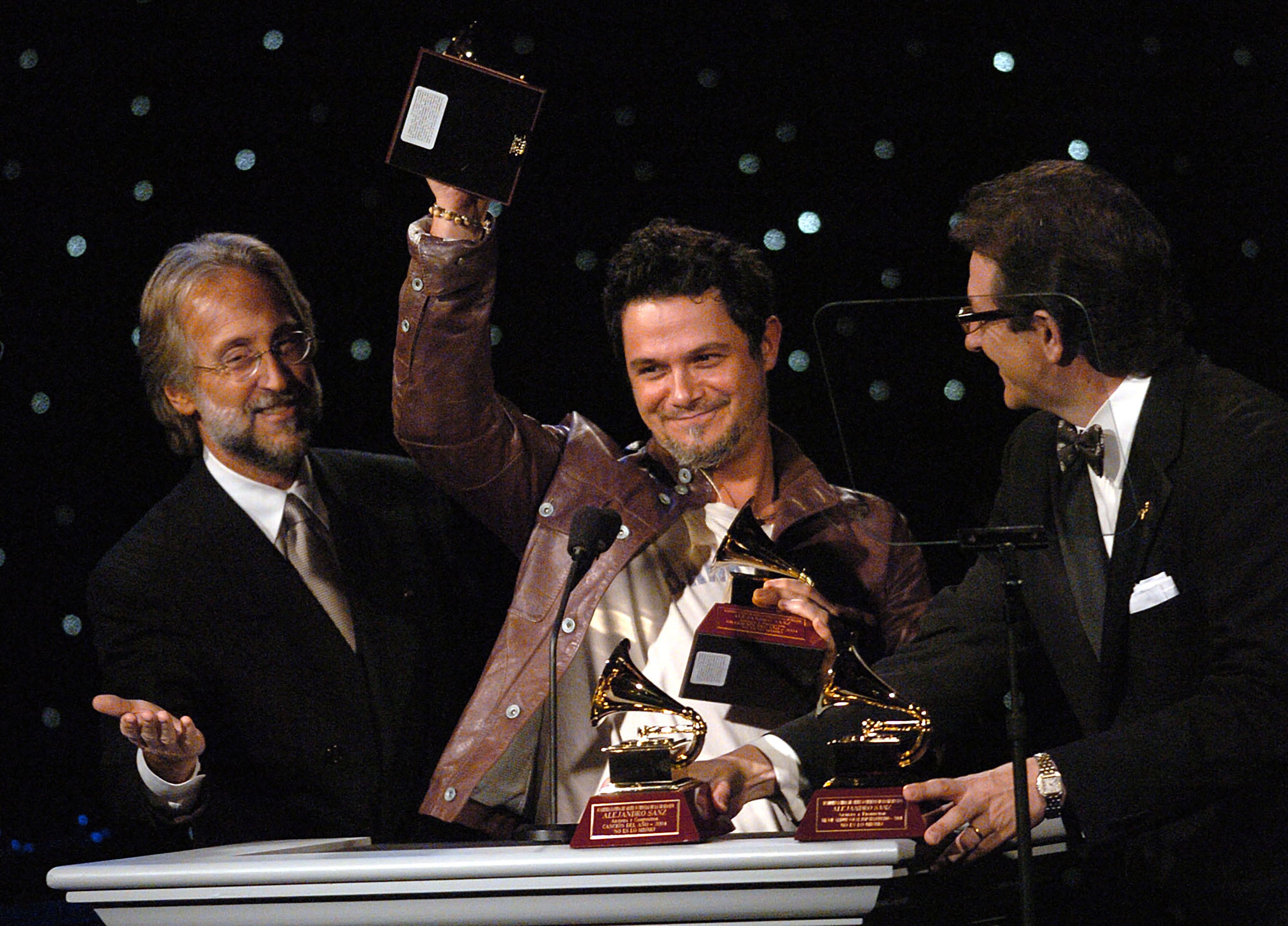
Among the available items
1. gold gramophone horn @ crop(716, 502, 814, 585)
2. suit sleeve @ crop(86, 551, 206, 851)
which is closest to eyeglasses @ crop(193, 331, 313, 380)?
suit sleeve @ crop(86, 551, 206, 851)

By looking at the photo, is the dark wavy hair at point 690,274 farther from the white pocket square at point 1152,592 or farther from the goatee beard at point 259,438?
the white pocket square at point 1152,592

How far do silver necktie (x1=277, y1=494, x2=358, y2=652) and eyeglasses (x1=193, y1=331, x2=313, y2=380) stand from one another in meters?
0.28

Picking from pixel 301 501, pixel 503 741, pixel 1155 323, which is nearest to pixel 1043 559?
pixel 1155 323

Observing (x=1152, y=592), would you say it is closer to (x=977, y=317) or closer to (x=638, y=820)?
(x=977, y=317)

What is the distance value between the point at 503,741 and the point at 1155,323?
1310 mm

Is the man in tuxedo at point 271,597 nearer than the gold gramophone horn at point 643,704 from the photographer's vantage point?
No

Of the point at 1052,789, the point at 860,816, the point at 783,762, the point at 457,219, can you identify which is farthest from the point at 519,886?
the point at 457,219

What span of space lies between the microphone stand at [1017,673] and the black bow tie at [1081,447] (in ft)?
1.12

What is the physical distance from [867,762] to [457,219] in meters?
1.31

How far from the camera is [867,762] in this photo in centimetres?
175

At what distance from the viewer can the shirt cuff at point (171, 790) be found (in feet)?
8.43

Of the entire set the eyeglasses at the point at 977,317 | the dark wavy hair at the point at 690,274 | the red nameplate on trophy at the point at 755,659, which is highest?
the dark wavy hair at the point at 690,274

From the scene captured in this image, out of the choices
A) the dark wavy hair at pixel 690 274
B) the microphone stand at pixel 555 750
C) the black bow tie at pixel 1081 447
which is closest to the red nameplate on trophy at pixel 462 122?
the dark wavy hair at pixel 690 274

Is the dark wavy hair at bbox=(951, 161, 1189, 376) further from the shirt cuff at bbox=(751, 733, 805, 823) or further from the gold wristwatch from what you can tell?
the shirt cuff at bbox=(751, 733, 805, 823)
